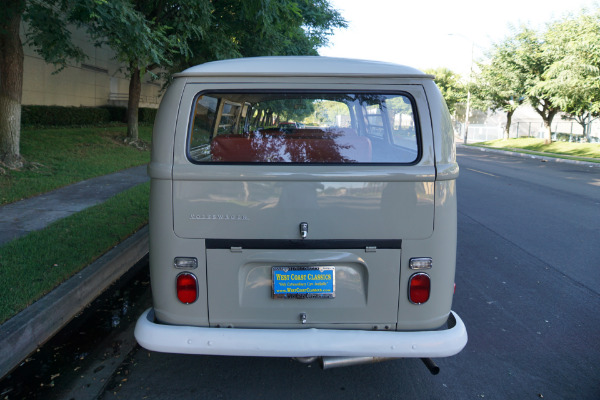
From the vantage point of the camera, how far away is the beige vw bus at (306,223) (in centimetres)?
286

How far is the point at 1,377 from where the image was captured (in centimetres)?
325

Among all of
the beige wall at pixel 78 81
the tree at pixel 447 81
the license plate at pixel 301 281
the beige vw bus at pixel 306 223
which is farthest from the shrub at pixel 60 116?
the tree at pixel 447 81

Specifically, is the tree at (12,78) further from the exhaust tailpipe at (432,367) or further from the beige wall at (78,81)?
the exhaust tailpipe at (432,367)

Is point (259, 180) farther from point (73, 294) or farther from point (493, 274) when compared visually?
point (493, 274)

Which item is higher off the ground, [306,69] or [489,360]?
[306,69]

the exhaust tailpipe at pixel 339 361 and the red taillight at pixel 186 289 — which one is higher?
the red taillight at pixel 186 289

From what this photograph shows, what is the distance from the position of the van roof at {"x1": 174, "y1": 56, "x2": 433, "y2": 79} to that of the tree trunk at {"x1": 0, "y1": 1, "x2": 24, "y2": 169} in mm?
8828

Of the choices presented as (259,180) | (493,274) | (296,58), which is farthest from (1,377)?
(493,274)

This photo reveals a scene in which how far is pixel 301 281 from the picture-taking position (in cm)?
294

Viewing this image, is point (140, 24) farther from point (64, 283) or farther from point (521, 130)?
point (521, 130)

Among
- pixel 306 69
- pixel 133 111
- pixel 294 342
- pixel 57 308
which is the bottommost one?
pixel 57 308

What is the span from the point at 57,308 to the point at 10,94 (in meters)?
7.76

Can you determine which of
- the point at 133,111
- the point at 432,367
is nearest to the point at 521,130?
the point at 133,111

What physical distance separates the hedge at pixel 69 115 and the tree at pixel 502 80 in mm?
24338
